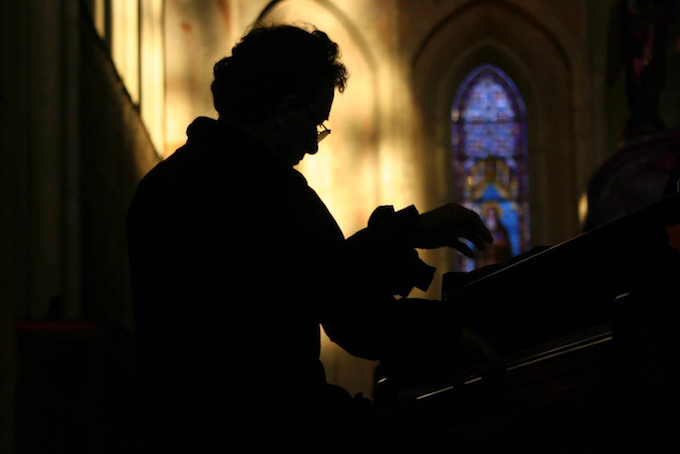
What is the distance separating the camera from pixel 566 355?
1.84 metres

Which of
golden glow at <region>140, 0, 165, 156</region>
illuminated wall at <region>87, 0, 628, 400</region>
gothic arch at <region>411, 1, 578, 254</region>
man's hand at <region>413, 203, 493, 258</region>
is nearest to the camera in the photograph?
man's hand at <region>413, 203, 493, 258</region>

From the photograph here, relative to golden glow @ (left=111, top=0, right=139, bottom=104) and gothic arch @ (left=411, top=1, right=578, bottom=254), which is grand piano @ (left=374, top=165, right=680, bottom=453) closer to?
golden glow @ (left=111, top=0, right=139, bottom=104)

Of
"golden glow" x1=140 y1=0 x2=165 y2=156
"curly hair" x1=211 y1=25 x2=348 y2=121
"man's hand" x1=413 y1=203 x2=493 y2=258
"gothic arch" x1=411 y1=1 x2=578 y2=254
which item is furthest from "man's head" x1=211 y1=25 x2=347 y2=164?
"gothic arch" x1=411 y1=1 x2=578 y2=254

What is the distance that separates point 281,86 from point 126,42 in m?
6.61

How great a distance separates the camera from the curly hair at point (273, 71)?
6.88ft

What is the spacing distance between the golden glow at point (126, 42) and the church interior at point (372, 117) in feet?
0.09

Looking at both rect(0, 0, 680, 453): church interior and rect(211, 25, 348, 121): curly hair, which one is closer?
rect(211, 25, 348, 121): curly hair

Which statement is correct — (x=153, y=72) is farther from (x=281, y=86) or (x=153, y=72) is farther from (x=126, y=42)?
(x=281, y=86)

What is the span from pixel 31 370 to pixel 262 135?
9.45 ft

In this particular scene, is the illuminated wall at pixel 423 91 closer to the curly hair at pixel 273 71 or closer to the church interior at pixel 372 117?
the church interior at pixel 372 117

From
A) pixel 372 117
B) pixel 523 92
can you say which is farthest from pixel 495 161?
pixel 372 117

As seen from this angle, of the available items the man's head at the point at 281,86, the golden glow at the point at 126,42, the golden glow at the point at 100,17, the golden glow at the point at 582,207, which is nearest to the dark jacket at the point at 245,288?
the man's head at the point at 281,86

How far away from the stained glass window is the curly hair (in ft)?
34.8

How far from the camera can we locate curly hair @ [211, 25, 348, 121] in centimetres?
210
